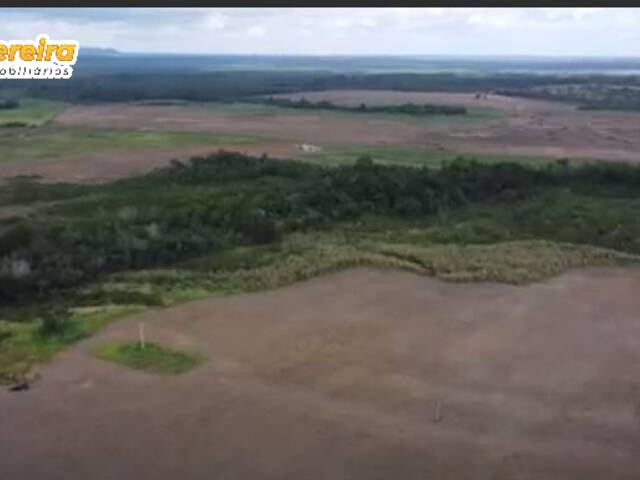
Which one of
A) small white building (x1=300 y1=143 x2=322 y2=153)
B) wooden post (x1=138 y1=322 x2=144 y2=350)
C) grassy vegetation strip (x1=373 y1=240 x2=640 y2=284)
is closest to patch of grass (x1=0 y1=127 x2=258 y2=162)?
small white building (x1=300 y1=143 x2=322 y2=153)

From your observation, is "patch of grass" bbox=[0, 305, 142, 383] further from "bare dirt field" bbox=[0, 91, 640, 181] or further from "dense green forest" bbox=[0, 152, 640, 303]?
"bare dirt field" bbox=[0, 91, 640, 181]

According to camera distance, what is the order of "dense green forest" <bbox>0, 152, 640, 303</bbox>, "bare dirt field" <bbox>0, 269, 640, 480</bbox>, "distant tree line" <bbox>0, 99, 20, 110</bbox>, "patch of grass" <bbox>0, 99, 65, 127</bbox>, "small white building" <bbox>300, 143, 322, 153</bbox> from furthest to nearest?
1. "distant tree line" <bbox>0, 99, 20, 110</bbox>
2. "patch of grass" <bbox>0, 99, 65, 127</bbox>
3. "small white building" <bbox>300, 143, 322, 153</bbox>
4. "dense green forest" <bbox>0, 152, 640, 303</bbox>
5. "bare dirt field" <bbox>0, 269, 640, 480</bbox>

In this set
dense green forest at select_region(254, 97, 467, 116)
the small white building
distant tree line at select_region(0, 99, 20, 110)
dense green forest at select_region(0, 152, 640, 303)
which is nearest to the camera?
dense green forest at select_region(0, 152, 640, 303)

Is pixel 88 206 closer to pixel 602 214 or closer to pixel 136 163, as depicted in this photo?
pixel 136 163

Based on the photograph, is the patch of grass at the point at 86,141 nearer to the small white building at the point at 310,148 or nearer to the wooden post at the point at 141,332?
the small white building at the point at 310,148

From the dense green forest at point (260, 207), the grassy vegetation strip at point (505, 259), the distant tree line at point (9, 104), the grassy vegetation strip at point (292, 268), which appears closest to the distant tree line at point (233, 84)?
the distant tree line at point (9, 104)

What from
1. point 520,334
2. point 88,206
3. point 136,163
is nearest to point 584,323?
point 520,334

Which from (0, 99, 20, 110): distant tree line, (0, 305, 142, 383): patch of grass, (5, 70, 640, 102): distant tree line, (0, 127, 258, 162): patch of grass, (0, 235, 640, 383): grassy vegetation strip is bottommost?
(0, 305, 142, 383): patch of grass

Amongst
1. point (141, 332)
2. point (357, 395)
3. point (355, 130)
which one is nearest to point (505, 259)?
point (357, 395)
